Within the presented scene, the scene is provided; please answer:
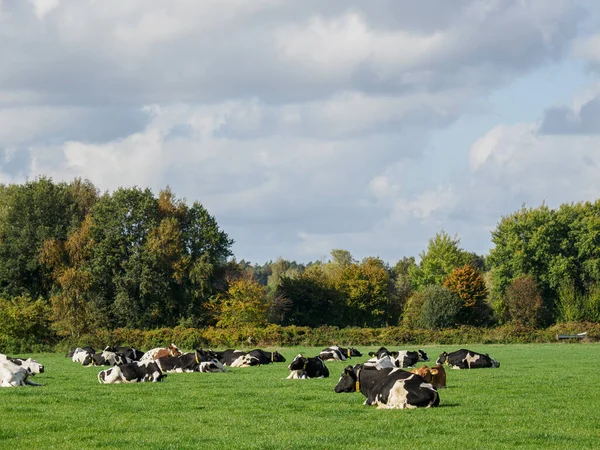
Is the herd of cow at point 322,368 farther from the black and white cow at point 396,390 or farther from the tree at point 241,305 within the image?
the tree at point 241,305

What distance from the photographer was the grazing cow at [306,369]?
26844 millimetres

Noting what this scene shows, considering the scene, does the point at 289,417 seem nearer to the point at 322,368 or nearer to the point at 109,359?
the point at 322,368

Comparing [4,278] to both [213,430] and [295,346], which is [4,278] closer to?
[295,346]

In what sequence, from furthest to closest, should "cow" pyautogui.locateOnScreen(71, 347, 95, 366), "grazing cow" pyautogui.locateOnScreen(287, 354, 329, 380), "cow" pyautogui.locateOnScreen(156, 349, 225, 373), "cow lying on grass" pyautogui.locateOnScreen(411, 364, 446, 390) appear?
"cow" pyautogui.locateOnScreen(71, 347, 95, 366) → "cow" pyautogui.locateOnScreen(156, 349, 225, 373) → "grazing cow" pyautogui.locateOnScreen(287, 354, 329, 380) → "cow lying on grass" pyautogui.locateOnScreen(411, 364, 446, 390)

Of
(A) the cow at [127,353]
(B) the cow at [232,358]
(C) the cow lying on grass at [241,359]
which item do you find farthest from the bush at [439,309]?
(B) the cow at [232,358]

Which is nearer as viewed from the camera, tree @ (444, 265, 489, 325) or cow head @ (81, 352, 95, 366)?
cow head @ (81, 352, 95, 366)

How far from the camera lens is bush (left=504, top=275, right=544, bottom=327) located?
87.2 metres

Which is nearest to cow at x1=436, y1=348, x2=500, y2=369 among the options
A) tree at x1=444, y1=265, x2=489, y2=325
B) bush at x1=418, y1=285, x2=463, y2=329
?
bush at x1=418, y1=285, x2=463, y2=329

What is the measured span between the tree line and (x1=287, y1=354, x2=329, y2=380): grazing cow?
48498mm

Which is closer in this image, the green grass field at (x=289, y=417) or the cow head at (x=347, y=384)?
the green grass field at (x=289, y=417)

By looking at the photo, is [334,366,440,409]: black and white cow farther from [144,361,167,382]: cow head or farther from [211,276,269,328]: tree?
[211,276,269,328]: tree

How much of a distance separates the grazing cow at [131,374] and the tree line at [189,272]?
158 feet

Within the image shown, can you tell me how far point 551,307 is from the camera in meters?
89.9

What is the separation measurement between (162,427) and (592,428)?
23.3 feet
